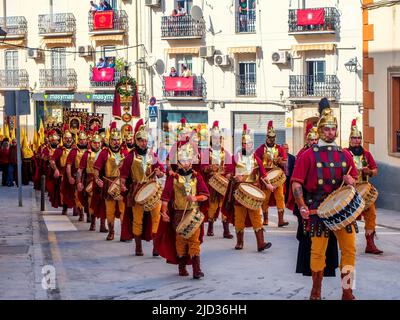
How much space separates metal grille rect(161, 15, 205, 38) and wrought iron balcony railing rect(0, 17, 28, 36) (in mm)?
9319

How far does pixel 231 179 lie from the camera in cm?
1566

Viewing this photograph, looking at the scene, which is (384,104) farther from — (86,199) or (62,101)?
(62,101)

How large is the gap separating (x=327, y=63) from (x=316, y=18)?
177 centimetres

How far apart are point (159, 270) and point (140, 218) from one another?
181 centimetres

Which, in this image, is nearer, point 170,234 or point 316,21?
point 170,234

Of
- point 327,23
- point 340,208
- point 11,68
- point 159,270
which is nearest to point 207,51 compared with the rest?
point 327,23

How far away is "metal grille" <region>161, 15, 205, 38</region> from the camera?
137 feet

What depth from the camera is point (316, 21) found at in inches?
1463

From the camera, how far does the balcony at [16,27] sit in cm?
4891

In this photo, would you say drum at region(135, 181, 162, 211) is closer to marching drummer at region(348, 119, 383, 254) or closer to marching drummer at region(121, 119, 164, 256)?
marching drummer at region(121, 119, 164, 256)

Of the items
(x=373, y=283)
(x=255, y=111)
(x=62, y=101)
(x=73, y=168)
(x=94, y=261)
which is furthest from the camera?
(x=62, y=101)

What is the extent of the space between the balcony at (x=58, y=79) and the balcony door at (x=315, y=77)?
13293 millimetres

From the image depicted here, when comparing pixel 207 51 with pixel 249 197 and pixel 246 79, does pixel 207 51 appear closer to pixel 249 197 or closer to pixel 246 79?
pixel 246 79
